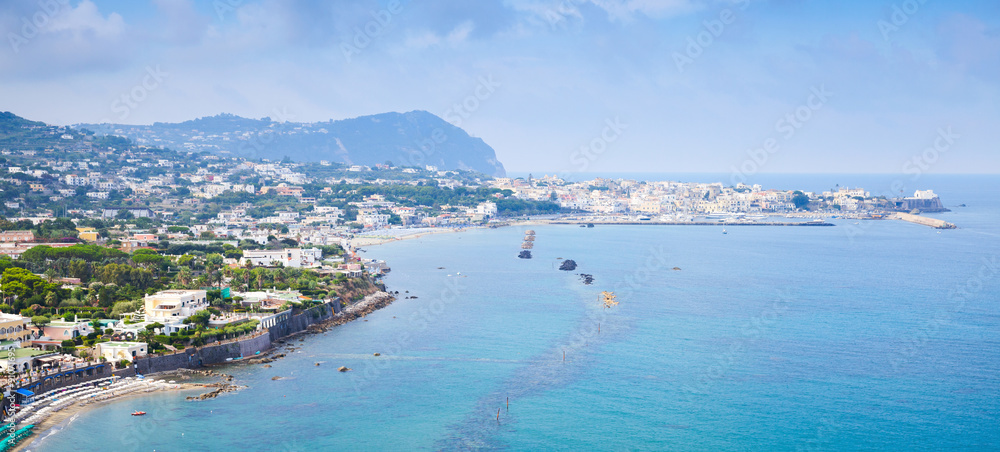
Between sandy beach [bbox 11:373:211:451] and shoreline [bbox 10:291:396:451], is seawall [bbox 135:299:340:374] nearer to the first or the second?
shoreline [bbox 10:291:396:451]

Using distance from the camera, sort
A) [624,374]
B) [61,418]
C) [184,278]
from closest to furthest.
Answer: [61,418]
[624,374]
[184,278]

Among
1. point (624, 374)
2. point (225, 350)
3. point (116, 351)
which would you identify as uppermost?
point (116, 351)

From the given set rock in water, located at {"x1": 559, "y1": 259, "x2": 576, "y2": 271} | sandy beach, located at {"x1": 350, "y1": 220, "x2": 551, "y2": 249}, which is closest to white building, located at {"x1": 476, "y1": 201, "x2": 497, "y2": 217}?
sandy beach, located at {"x1": 350, "y1": 220, "x2": 551, "y2": 249}

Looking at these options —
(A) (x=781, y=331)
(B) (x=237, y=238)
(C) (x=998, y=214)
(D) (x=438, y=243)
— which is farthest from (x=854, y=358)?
(C) (x=998, y=214)

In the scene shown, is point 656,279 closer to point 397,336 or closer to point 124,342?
point 397,336

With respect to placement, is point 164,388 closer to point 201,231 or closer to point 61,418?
point 61,418

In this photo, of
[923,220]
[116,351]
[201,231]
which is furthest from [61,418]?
[923,220]
